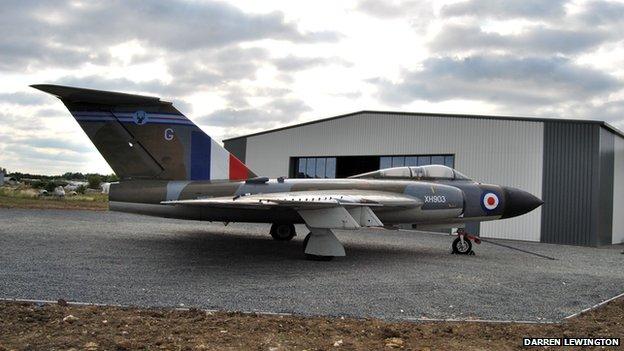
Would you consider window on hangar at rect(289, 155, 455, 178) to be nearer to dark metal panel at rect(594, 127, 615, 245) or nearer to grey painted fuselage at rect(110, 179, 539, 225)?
dark metal panel at rect(594, 127, 615, 245)

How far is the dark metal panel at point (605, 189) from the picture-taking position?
20.0m

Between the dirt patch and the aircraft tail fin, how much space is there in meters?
6.69

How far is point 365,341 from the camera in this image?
5156mm

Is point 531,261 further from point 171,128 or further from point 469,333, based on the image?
point 171,128

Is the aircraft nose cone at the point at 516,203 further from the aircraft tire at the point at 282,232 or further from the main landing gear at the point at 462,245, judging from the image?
the aircraft tire at the point at 282,232

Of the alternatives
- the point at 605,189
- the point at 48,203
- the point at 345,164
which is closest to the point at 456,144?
the point at 345,164

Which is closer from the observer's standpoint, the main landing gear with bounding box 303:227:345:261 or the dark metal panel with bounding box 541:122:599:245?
the main landing gear with bounding box 303:227:345:261

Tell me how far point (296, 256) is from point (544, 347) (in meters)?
7.40

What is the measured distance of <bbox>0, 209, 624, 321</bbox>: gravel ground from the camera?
6.81 m

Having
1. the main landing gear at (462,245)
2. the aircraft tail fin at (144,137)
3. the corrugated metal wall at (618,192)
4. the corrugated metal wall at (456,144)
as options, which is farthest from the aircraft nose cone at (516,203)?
the corrugated metal wall at (618,192)

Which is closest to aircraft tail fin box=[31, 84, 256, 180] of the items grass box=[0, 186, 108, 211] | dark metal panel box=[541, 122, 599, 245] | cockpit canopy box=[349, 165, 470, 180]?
cockpit canopy box=[349, 165, 470, 180]

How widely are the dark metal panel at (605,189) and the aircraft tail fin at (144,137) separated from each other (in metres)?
15.6

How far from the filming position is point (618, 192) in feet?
74.5

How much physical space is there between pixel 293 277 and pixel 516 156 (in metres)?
15.0
